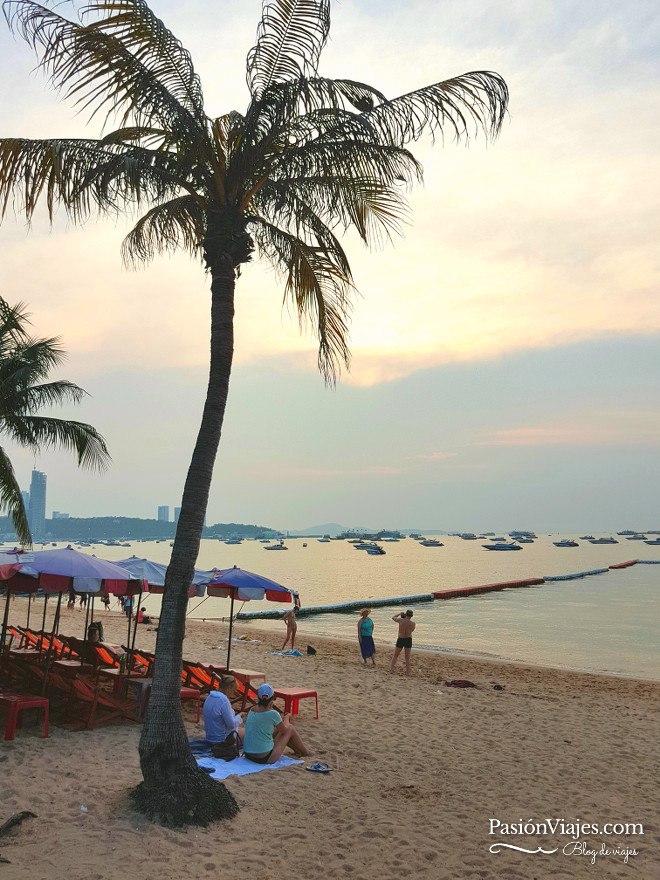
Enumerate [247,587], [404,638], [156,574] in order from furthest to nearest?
[404,638], [156,574], [247,587]

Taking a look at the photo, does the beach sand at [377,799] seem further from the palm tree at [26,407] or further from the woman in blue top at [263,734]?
the palm tree at [26,407]

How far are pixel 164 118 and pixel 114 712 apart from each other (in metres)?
7.63

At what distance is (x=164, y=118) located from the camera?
734cm

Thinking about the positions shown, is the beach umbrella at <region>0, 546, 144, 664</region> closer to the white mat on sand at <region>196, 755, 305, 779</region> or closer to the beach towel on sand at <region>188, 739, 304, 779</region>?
the beach towel on sand at <region>188, 739, 304, 779</region>

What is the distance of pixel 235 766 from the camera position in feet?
25.5

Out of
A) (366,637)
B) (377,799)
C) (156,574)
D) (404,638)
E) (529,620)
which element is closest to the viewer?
(377,799)

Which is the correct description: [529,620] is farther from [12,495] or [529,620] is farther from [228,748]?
[228,748]

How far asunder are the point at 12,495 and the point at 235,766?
43.3ft

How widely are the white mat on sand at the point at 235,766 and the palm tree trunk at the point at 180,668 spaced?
109 cm

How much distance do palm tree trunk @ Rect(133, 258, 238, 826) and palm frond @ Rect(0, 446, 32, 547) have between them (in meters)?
12.8

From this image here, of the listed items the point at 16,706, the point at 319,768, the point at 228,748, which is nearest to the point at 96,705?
the point at 16,706

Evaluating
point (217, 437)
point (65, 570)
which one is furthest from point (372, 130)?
point (65, 570)

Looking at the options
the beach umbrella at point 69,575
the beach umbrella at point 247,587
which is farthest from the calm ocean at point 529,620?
the beach umbrella at point 69,575

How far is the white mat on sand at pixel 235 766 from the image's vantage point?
7.52m
